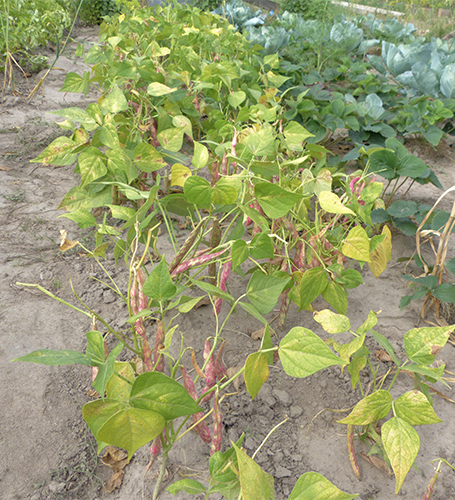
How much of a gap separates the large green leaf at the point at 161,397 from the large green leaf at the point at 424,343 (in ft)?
1.46

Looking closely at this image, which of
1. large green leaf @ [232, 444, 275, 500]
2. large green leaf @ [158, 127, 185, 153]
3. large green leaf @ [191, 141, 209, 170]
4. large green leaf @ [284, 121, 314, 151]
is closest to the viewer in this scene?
large green leaf @ [232, 444, 275, 500]

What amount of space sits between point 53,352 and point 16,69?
3.70m

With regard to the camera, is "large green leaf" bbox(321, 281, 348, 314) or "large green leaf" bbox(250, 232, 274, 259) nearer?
Answer: "large green leaf" bbox(250, 232, 274, 259)

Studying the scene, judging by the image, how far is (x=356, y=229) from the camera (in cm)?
112

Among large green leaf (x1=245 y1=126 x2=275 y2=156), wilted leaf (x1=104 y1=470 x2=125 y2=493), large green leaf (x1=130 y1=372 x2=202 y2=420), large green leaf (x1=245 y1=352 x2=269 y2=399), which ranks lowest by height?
wilted leaf (x1=104 y1=470 x2=125 y2=493)

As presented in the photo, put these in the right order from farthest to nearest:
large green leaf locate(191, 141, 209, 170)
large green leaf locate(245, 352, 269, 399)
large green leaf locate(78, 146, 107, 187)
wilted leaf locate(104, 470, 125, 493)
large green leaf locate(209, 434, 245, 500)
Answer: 1. large green leaf locate(78, 146, 107, 187)
2. large green leaf locate(191, 141, 209, 170)
3. wilted leaf locate(104, 470, 125, 493)
4. large green leaf locate(245, 352, 269, 399)
5. large green leaf locate(209, 434, 245, 500)

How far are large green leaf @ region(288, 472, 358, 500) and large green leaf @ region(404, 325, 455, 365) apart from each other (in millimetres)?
309

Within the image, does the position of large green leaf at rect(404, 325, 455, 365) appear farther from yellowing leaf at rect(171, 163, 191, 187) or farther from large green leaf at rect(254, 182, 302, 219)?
yellowing leaf at rect(171, 163, 191, 187)

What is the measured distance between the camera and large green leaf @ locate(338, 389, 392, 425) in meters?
0.78

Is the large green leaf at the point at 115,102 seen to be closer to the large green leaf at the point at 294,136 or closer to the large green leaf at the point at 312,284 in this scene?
the large green leaf at the point at 294,136

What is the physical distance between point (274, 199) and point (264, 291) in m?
0.22

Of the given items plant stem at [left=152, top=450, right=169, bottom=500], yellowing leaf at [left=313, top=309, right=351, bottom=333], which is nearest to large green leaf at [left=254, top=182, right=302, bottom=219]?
yellowing leaf at [left=313, top=309, right=351, bottom=333]

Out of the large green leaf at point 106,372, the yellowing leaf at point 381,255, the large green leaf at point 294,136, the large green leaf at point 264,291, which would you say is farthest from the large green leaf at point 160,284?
the large green leaf at point 294,136

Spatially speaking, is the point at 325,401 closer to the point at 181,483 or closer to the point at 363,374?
the point at 363,374
